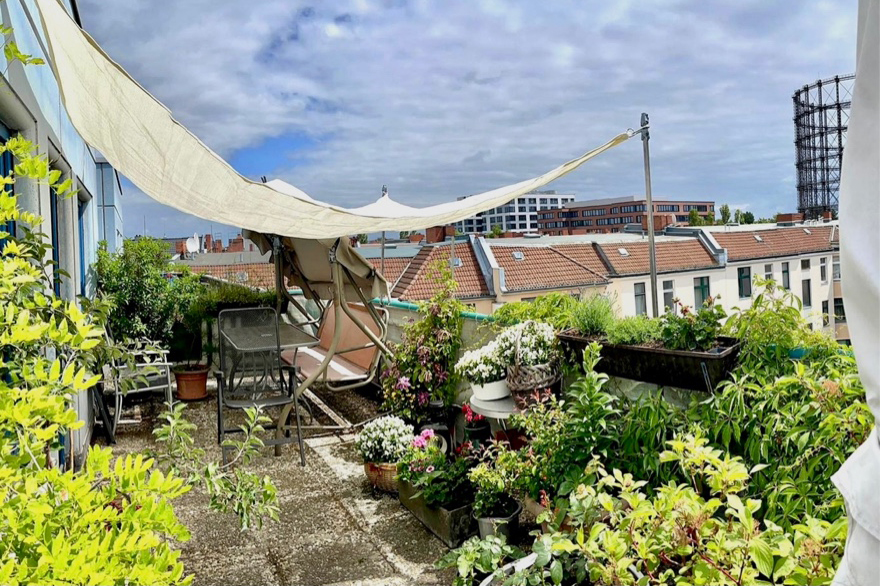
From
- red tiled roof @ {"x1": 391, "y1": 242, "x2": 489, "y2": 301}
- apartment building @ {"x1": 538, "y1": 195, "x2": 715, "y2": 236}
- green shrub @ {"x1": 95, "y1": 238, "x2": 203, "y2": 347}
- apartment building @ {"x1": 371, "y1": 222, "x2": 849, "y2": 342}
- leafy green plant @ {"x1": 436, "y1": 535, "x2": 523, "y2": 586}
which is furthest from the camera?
apartment building @ {"x1": 538, "y1": 195, "x2": 715, "y2": 236}

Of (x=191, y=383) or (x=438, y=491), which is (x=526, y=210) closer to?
(x=191, y=383)

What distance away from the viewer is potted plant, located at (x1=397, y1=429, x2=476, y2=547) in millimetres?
3096

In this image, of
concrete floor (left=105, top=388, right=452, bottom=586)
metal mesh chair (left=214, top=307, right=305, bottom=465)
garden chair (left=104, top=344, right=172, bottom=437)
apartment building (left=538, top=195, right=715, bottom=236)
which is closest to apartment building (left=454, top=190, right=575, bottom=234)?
apartment building (left=538, top=195, right=715, bottom=236)

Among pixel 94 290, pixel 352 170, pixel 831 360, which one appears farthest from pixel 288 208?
pixel 352 170

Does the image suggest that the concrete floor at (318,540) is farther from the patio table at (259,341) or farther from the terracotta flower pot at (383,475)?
the patio table at (259,341)

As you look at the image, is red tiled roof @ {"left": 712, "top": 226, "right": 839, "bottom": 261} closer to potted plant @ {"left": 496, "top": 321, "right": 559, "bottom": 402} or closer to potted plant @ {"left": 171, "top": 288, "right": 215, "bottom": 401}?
potted plant @ {"left": 171, "top": 288, "right": 215, "bottom": 401}

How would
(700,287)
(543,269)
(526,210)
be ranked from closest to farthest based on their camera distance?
(543,269)
(700,287)
(526,210)

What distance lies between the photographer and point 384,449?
A: 12.1 ft

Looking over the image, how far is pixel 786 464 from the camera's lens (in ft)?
6.55

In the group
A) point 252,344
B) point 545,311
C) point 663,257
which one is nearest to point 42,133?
point 252,344

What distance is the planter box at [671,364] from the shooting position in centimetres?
238

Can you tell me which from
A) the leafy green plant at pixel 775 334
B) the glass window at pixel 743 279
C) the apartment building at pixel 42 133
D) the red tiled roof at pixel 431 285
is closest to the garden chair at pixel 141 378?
the apartment building at pixel 42 133

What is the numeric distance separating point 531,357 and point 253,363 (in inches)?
102

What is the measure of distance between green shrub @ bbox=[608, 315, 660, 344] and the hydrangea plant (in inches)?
55.8
